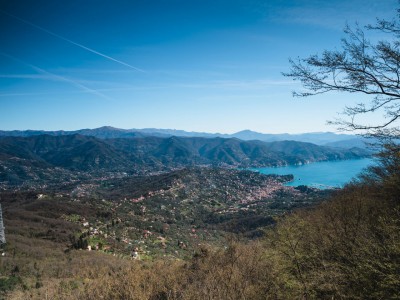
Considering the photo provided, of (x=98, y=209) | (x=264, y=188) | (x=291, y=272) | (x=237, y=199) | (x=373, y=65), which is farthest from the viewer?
(x=264, y=188)

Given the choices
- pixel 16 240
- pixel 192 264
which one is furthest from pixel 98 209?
pixel 192 264

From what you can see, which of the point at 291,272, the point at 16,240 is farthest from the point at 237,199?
the point at 291,272

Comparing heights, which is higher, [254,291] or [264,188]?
[254,291]

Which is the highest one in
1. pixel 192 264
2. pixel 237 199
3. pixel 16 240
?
pixel 192 264

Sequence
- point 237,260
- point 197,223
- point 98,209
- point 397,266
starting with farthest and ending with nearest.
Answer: point 197,223, point 98,209, point 237,260, point 397,266

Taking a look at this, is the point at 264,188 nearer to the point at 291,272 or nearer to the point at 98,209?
the point at 98,209

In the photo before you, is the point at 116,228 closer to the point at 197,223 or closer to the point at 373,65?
the point at 197,223

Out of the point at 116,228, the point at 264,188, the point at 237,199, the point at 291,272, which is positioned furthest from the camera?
the point at 264,188

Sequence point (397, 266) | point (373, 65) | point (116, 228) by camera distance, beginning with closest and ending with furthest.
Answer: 1. point (397, 266)
2. point (373, 65)
3. point (116, 228)

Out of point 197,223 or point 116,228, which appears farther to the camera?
point 197,223
